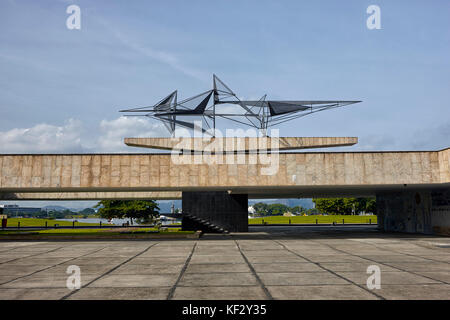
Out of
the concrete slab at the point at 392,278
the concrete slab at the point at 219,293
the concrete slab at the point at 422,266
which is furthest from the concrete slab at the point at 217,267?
the concrete slab at the point at 422,266

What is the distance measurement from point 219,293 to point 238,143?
24.1m

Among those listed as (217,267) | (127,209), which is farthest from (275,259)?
(127,209)

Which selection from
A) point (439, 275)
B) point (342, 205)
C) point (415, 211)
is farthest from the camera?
point (342, 205)

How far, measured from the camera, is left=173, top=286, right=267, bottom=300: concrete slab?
874cm

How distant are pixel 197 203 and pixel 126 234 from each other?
9.10m

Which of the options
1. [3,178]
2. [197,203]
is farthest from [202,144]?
[3,178]

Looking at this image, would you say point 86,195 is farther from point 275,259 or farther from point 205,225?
point 275,259

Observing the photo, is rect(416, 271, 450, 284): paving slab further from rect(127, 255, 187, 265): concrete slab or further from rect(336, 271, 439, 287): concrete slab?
rect(127, 255, 187, 265): concrete slab

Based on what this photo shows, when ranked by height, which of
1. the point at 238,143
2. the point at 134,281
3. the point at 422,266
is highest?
the point at 238,143

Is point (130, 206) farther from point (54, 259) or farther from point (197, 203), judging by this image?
point (54, 259)

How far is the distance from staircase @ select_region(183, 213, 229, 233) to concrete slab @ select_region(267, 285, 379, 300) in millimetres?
25566

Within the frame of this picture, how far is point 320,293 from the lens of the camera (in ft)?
29.9

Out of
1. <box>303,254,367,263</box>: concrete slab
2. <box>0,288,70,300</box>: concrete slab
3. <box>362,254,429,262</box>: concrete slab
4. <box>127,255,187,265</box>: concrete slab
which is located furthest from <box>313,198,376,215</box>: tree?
<box>0,288,70,300</box>: concrete slab

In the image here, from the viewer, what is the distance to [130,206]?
6166cm
